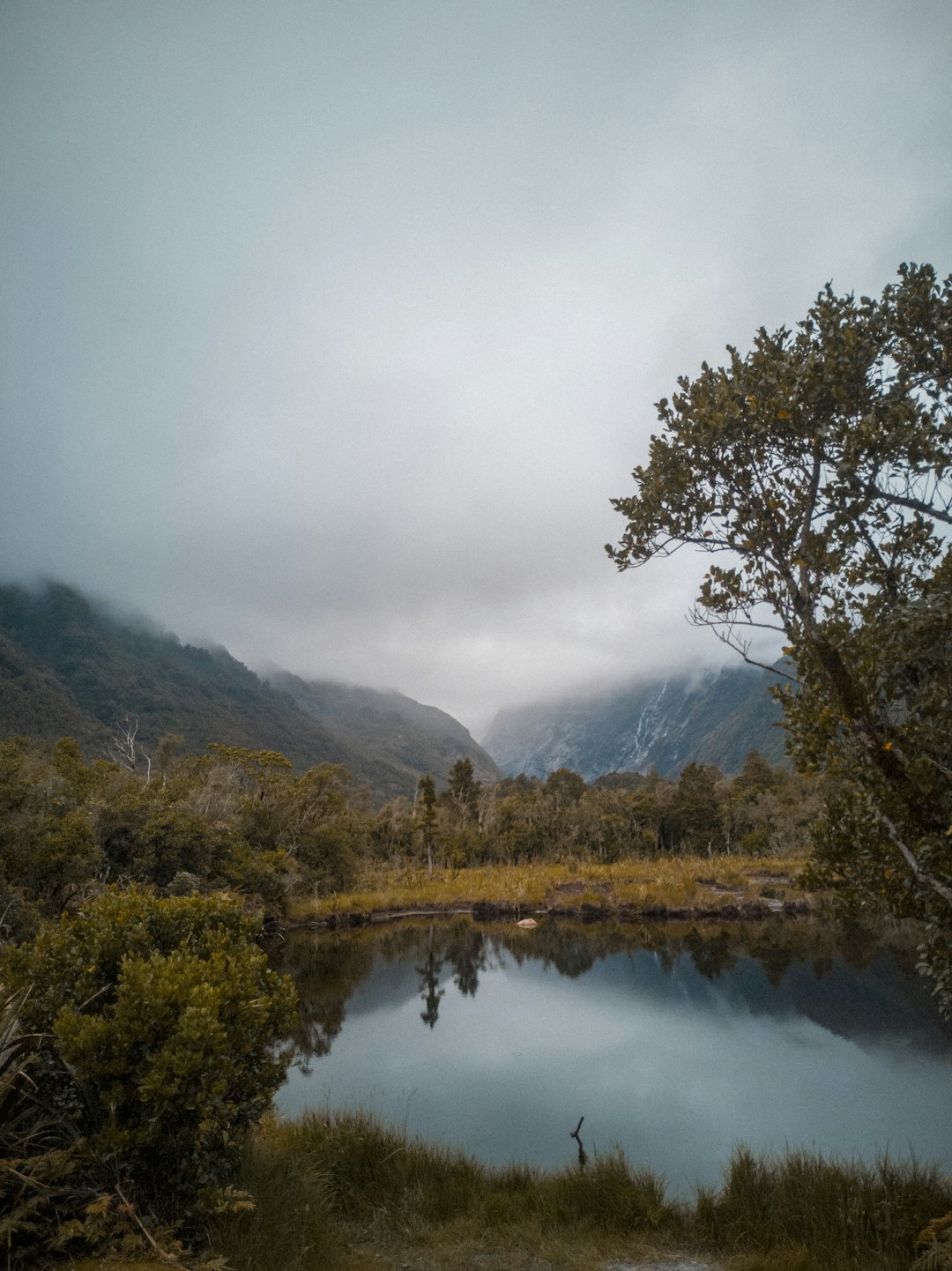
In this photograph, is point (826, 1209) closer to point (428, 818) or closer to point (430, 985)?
point (430, 985)

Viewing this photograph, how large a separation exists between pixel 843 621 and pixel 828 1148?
1052cm

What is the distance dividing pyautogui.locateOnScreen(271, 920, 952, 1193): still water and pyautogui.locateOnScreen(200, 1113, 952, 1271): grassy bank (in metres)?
2.45

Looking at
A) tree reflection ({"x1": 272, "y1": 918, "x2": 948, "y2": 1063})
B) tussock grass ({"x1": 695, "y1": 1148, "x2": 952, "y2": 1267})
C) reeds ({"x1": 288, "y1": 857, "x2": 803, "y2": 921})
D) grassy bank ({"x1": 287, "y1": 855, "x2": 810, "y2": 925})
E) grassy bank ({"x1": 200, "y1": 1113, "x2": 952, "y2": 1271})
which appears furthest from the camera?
reeds ({"x1": 288, "y1": 857, "x2": 803, "y2": 921})

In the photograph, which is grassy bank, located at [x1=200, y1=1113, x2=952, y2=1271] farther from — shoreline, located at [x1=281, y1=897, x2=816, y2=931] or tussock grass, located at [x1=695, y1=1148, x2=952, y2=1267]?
shoreline, located at [x1=281, y1=897, x2=816, y2=931]

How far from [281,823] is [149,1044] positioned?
1320 inches

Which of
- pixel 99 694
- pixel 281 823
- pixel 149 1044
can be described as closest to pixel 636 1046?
pixel 149 1044

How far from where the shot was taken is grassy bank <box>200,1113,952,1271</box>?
5.40 m

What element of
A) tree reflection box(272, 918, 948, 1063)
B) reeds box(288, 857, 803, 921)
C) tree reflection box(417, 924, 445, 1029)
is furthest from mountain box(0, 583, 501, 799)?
tree reflection box(417, 924, 445, 1029)

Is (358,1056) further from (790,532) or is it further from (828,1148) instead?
(790,532)

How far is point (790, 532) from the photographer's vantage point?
5488 mm

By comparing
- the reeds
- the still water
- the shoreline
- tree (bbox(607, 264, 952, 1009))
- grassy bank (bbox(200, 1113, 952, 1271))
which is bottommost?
the shoreline

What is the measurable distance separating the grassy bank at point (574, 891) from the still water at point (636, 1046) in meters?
6.10

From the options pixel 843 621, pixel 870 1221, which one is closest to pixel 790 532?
pixel 843 621

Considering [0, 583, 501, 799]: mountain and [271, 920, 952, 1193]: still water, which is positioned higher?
[0, 583, 501, 799]: mountain
